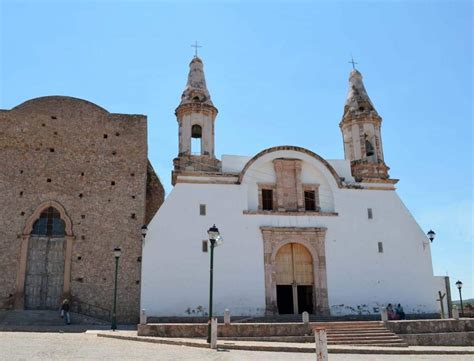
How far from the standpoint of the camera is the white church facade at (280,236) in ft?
68.5

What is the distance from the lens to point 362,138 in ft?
81.9

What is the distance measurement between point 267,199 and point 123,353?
520 inches

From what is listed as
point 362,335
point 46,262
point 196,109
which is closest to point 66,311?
point 46,262

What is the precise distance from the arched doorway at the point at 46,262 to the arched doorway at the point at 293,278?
9.93m

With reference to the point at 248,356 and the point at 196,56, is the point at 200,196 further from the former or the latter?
the point at 248,356

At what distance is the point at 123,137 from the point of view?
80.2 ft

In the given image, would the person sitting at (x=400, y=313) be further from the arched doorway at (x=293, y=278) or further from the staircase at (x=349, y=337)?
the staircase at (x=349, y=337)

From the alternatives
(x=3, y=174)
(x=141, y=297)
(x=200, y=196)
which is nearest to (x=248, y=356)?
(x=141, y=297)

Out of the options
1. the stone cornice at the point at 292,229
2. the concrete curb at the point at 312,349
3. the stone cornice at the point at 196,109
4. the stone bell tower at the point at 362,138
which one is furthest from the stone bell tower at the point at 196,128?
the concrete curb at the point at 312,349

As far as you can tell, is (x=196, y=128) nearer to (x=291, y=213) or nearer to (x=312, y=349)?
(x=291, y=213)

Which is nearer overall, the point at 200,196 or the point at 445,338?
the point at 445,338

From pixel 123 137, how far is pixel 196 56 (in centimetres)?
594

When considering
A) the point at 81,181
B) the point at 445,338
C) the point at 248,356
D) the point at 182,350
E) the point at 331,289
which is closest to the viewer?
the point at 248,356

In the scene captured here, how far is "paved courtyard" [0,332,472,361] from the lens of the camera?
10258 millimetres
